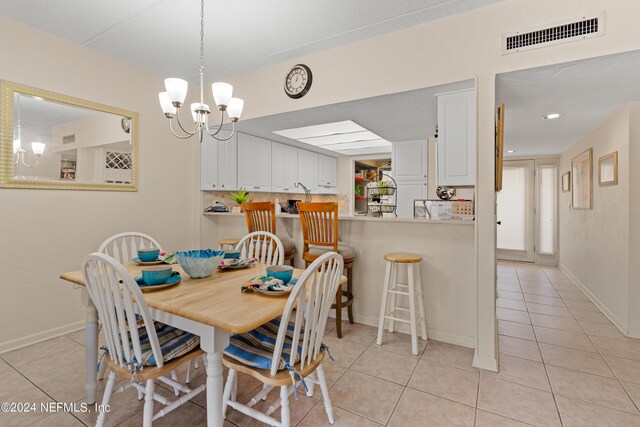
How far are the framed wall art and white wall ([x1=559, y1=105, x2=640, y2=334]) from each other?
0.09 metres

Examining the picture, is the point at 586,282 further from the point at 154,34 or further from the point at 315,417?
the point at 154,34

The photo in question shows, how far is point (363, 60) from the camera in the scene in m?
2.76

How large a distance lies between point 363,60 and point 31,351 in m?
3.63

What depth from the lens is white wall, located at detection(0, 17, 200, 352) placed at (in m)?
2.48

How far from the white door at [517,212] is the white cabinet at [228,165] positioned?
16.7ft

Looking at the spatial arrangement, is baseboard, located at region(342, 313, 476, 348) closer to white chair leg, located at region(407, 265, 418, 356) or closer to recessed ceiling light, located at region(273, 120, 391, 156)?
white chair leg, located at region(407, 265, 418, 356)

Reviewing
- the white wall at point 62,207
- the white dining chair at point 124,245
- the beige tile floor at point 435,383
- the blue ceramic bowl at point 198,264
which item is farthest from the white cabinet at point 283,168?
the blue ceramic bowl at point 198,264

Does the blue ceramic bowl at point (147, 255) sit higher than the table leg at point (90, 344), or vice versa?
the blue ceramic bowl at point (147, 255)

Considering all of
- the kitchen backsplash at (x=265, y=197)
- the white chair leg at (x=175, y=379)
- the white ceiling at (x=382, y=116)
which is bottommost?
the white chair leg at (x=175, y=379)

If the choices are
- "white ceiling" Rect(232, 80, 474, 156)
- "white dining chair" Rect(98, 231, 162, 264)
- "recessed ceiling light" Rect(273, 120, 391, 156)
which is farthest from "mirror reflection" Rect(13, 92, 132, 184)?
"recessed ceiling light" Rect(273, 120, 391, 156)

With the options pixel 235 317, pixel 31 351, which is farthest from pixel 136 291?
pixel 31 351

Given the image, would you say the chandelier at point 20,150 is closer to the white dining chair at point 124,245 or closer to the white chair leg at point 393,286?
the white dining chair at point 124,245

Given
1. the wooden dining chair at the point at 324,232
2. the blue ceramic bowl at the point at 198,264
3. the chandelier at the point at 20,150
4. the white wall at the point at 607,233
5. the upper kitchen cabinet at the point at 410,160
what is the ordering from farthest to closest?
the upper kitchen cabinet at the point at 410,160
the white wall at the point at 607,233
the wooden dining chair at the point at 324,232
the chandelier at the point at 20,150
the blue ceramic bowl at the point at 198,264

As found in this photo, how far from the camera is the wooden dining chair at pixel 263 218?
2.92 m
